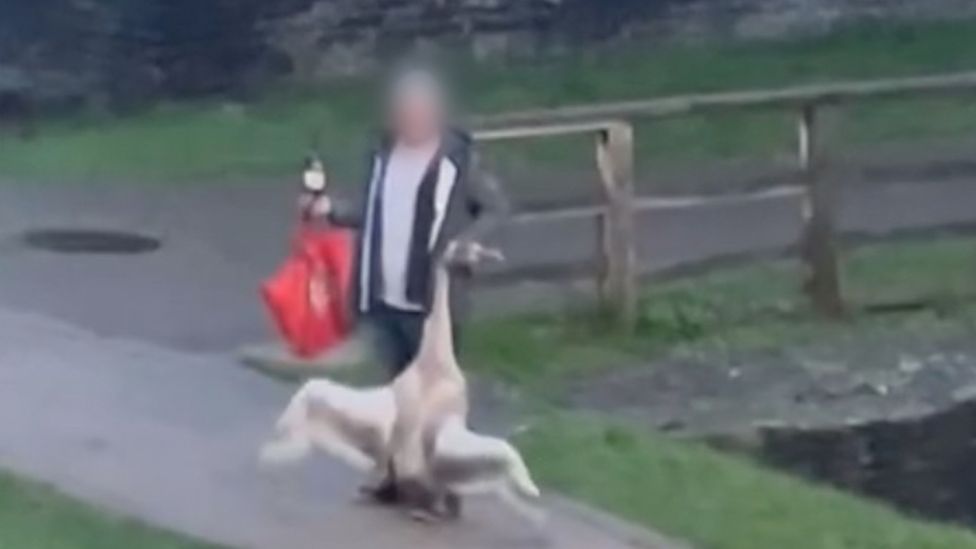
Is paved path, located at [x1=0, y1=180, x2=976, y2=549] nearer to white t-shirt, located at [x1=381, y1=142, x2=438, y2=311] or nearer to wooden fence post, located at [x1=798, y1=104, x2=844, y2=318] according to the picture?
wooden fence post, located at [x1=798, y1=104, x2=844, y2=318]

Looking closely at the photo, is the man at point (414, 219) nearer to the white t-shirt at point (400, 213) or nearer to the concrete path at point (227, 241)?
the white t-shirt at point (400, 213)

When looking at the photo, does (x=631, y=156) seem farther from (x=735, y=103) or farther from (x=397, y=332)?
(x=397, y=332)

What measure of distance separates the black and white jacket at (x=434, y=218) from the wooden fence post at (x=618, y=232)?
364 centimetres

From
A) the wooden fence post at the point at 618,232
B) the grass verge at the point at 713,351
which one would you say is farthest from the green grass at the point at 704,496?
the wooden fence post at the point at 618,232

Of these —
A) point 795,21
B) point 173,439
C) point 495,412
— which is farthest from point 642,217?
point 795,21

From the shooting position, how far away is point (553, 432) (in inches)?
436

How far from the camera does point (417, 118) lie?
9516 millimetres

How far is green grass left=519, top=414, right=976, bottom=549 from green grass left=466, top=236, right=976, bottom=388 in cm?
136

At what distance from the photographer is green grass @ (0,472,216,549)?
943 cm

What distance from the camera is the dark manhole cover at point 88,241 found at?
15414mm

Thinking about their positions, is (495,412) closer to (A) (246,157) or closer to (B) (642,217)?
(B) (642,217)

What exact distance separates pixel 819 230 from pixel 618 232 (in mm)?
1099

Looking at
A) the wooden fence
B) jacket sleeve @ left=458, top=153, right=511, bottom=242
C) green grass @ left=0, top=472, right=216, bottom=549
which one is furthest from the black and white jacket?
the wooden fence

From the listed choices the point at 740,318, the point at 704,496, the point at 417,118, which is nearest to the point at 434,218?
the point at 417,118
